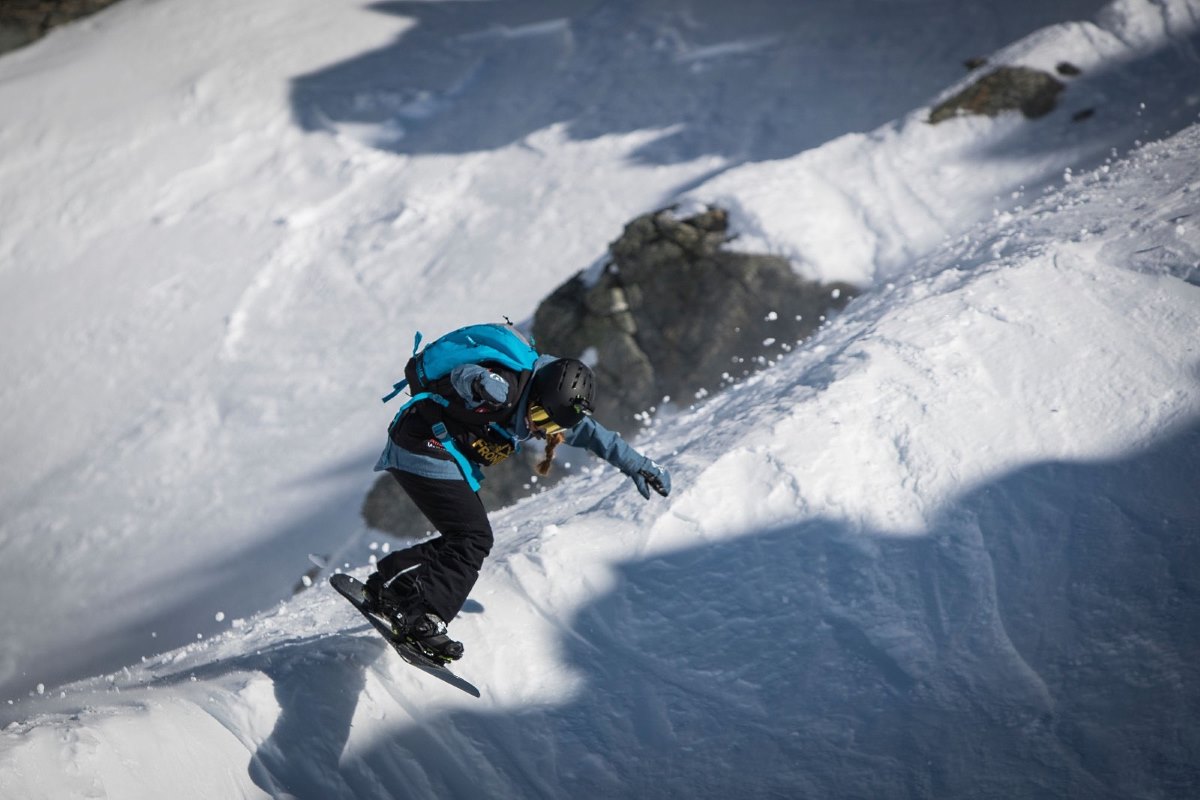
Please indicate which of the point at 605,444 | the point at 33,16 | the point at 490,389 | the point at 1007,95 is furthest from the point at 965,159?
the point at 33,16

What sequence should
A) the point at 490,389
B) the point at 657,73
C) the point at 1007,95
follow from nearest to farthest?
the point at 490,389 → the point at 1007,95 → the point at 657,73

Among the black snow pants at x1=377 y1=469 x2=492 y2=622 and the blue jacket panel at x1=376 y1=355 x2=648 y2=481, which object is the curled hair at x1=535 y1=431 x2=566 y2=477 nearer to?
the blue jacket panel at x1=376 y1=355 x2=648 y2=481

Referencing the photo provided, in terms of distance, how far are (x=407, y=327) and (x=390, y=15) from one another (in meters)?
10.9

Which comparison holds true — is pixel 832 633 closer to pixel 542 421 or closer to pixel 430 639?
pixel 542 421

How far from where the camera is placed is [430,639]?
4.08 m

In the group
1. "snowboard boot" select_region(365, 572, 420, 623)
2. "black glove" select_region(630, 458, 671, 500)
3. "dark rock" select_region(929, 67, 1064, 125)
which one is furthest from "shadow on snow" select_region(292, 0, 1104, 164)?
"snowboard boot" select_region(365, 572, 420, 623)

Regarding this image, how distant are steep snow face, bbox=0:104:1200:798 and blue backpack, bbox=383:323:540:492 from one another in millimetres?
1144

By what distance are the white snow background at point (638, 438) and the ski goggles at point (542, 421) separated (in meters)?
1.12

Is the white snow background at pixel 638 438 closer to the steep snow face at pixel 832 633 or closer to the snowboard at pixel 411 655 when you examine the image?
the steep snow face at pixel 832 633

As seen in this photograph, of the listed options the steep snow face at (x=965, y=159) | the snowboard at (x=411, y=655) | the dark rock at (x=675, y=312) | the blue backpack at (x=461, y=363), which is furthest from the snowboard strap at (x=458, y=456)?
the steep snow face at (x=965, y=159)

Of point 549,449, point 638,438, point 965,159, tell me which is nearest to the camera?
point 549,449

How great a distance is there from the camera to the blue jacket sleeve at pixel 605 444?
4.12m

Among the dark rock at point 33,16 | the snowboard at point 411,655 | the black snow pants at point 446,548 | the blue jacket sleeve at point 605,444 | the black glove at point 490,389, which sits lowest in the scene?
the snowboard at point 411,655

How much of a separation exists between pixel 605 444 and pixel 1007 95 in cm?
935
